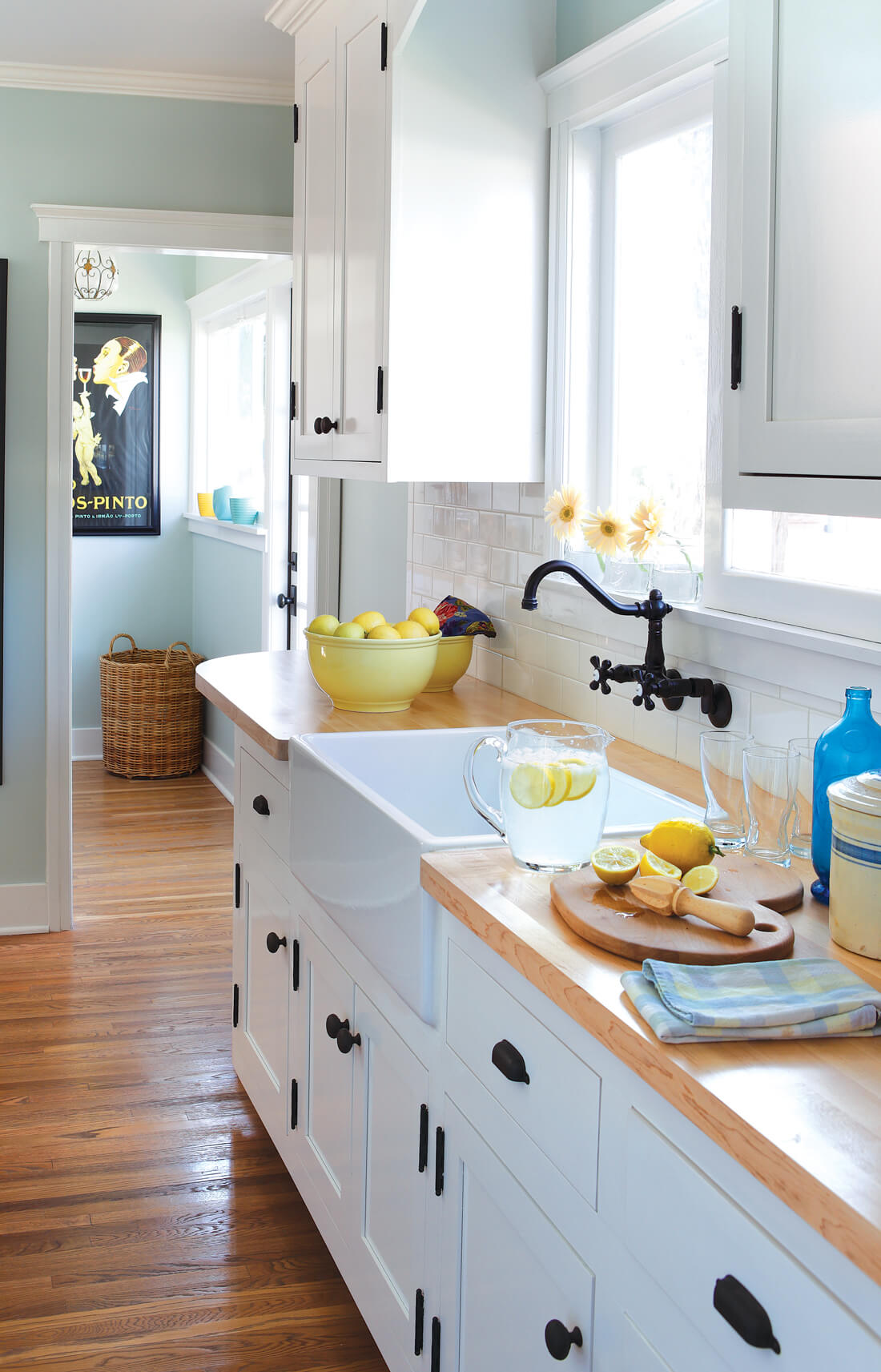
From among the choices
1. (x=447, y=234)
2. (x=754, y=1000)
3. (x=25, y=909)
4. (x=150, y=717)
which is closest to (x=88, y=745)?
(x=150, y=717)

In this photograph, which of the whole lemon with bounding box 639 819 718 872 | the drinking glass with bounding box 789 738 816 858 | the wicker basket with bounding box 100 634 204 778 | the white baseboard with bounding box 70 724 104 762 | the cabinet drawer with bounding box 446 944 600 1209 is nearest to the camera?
the cabinet drawer with bounding box 446 944 600 1209

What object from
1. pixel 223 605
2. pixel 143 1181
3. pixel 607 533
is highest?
pixel 607 533

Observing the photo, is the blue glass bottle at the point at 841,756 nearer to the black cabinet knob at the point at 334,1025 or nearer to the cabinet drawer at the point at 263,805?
the black cabinet knob at the point at 334,1025

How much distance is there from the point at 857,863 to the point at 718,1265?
0.42 metres

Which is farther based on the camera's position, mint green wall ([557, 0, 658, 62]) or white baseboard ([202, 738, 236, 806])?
white baseboard ([202, 738, 236, 806])

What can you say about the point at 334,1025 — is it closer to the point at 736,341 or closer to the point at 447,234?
the point at 736,341

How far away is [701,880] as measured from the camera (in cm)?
133

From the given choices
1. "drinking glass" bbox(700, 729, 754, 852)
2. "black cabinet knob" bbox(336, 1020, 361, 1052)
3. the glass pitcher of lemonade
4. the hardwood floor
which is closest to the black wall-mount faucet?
"drinking glass" bbox(700, 729, 754, 852)

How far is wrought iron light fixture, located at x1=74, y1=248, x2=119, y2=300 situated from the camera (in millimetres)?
5543

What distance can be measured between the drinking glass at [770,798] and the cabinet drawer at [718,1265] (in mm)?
530

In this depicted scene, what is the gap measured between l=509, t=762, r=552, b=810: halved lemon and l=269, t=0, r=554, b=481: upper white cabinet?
1107 mm

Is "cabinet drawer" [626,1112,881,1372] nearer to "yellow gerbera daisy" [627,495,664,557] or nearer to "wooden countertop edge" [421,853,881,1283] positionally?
"wooden countertop edge" [421,853,881,1283]

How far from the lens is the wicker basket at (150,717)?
6.21 meters

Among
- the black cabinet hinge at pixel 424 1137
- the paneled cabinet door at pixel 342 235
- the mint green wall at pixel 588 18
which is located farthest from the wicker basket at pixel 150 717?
the black cabinet hinge at pixel 424 1137
